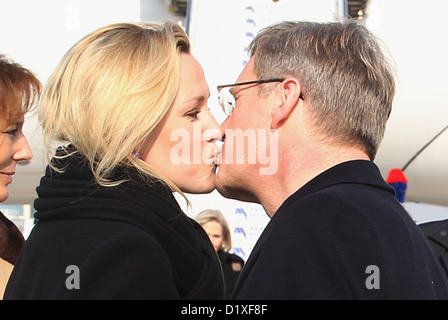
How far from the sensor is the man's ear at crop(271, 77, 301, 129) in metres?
1.48

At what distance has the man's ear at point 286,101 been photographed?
148cm

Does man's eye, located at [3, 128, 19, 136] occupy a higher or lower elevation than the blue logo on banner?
higher

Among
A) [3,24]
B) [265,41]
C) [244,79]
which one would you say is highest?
[265,41]

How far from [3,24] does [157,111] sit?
17.2 feet

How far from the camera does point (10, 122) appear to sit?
2.01m

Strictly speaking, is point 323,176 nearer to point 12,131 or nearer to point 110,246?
point 110,246

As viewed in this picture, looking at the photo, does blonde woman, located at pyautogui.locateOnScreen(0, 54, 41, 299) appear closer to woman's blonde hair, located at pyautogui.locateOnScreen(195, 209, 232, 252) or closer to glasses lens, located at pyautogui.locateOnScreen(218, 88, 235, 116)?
glasses lens, located at pyautogui.locateOnScreen(218, 88, 235, 116)

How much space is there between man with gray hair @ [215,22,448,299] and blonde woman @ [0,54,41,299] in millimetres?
683

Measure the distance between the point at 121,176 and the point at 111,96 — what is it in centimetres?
18

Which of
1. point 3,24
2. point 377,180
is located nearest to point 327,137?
point 377,180

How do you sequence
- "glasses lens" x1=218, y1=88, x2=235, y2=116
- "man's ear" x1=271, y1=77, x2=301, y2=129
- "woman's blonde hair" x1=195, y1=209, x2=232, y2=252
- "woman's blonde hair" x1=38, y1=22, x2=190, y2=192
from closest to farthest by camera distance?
"woman's blonde hair" x1=38, y1=22, x2=190, y2=192 → "man's ear" x1=271, y1=77, x2=301, y2=129 → "glasses lens" x1=218, y1=88, x2=235, y2=116 → "woman's blonde hair" x1=195, y1=209, x2=232, y2=252

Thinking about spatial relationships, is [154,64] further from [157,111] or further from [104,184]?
[104,184]

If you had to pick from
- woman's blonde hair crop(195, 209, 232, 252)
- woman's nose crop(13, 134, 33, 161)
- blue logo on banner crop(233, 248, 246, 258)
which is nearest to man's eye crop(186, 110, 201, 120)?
woman's nose crop(13, 134, 33, 161)

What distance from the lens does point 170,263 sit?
1.26m
